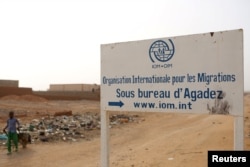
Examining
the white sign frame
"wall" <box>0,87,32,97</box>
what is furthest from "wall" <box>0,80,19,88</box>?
the white sign frame

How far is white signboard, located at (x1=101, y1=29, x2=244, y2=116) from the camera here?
14.7ft

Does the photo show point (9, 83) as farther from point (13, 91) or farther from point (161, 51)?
point (161, 51)

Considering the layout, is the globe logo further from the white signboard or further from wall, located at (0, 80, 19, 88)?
wall, located at (0, 80, 19, 88)

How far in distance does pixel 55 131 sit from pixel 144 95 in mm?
12611

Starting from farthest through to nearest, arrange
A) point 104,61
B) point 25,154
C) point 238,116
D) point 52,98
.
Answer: point 52,98 → point 25,154 → point 104,61 → point 238,116

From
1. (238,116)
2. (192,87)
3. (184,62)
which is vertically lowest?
(238,116)

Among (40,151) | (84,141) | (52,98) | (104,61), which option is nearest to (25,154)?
(40,151)

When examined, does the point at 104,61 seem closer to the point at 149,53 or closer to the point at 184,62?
the point at 149,53

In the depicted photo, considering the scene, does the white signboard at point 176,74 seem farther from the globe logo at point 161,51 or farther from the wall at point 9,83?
the wall at point 9,83

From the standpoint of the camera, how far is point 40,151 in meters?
12.6

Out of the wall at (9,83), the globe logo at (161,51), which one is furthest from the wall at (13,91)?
the globe logo at (161,51)

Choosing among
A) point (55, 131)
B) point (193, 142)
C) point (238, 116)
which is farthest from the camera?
point (55, 131)

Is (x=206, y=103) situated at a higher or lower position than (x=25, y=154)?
higher

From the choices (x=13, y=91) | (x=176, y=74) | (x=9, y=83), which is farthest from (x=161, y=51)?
(x=9, y=83)
